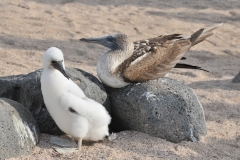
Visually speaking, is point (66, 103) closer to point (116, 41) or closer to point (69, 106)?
point (69, 106)

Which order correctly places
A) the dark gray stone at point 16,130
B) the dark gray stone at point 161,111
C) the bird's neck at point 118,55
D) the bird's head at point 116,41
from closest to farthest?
the dark gray stone at point 16,130
the dark gray stone at point 161,111
the bird's neck at point 118,55
the bird's head at point 116,41

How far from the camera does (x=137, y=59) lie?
5227 mm

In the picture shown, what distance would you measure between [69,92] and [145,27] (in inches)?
250

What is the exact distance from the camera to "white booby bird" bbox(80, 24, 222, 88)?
5156mm

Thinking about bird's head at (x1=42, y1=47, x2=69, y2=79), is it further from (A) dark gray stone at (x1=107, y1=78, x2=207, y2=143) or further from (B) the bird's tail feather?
(B) the bird's tail feather

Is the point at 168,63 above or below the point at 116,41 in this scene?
below

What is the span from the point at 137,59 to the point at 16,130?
151cm

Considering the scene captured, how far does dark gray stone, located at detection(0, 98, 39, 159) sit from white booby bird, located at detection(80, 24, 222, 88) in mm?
958

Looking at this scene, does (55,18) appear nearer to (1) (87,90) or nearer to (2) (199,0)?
(2) (199,0)

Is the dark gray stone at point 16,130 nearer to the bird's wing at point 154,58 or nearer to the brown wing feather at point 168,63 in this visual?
the bird's wing at point 154,58

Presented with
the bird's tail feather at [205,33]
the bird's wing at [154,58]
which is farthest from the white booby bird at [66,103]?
the bird's tail feather at [205,33]

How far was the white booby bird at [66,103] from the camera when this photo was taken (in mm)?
4590

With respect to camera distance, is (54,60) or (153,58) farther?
(153,58)

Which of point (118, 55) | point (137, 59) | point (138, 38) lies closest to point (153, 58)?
point (137, 59)
